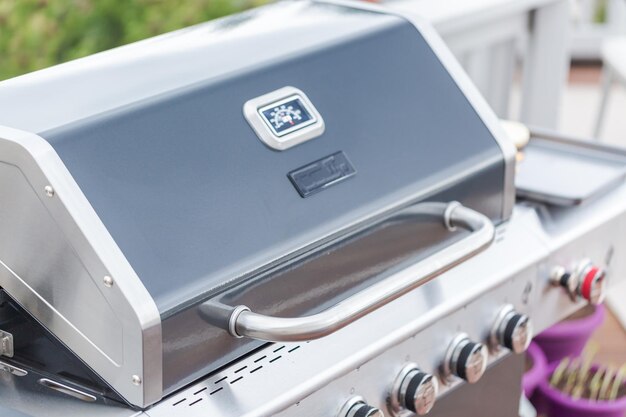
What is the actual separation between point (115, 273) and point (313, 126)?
14.4 inches

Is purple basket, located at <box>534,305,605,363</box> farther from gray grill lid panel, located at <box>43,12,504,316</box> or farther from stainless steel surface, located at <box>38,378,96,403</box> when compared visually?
stainless steel surface, located at <box>38,378,96,403</box>

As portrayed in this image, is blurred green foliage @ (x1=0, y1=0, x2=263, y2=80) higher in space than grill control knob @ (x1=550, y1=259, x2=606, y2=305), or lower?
higher

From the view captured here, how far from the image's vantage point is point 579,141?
1.71m

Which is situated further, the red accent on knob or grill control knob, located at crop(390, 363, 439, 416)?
the red accent on knob

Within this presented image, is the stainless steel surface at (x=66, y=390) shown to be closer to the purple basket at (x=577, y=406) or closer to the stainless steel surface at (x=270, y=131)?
the stainless steel surface at (x=270, y=131)

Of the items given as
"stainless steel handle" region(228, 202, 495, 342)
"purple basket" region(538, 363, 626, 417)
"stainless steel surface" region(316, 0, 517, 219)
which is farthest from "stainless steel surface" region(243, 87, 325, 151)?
"purple basket" region(538, 363, 626, 417)

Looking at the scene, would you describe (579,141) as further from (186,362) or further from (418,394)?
(186,362)

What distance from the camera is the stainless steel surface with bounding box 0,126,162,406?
1.01 m

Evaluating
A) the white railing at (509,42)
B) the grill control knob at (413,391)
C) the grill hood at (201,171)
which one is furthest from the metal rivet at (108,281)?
the white railing at (509,42)

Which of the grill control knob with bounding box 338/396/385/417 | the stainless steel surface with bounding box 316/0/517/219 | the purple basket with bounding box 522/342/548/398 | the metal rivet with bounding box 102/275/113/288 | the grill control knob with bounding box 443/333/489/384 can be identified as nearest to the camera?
the metal rivet with bounding box 102/275/113/288

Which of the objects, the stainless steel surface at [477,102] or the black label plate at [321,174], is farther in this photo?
the stainless steel surface at [477,102]

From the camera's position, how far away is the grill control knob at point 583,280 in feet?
4.83

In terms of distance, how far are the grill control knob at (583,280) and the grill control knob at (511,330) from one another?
→ 13cm

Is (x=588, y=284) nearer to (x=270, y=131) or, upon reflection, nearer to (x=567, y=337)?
(x=270, y=131)
